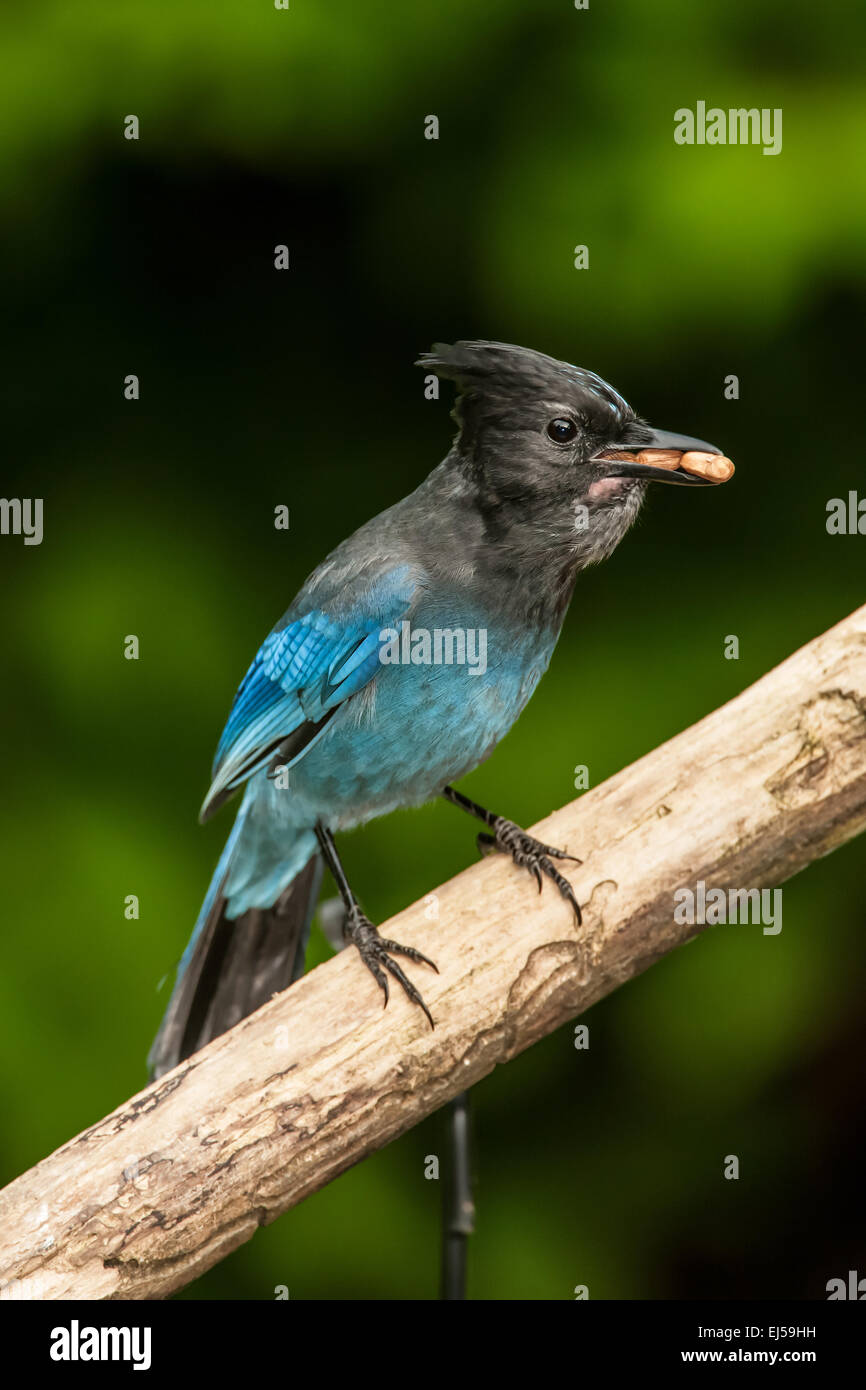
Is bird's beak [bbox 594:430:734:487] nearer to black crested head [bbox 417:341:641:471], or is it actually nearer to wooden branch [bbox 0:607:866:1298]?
black crested head [bbox 417:341:641:471]

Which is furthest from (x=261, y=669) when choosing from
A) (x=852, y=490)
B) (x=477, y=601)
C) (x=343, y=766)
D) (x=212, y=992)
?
(x=852, y=490)

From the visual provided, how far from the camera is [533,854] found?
2.97 m

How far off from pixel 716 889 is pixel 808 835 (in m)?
0.21

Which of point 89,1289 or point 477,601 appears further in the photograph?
point 477,601

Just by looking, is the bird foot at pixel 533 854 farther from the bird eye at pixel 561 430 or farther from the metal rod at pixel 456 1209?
the bird eye at pixel 561 430

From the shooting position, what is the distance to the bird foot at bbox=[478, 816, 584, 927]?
287cm

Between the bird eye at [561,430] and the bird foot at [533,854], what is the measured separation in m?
0.81


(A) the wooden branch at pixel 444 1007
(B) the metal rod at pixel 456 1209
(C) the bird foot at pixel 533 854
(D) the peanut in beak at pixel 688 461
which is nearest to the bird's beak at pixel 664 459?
(D) the peanut in beak at pixel 688 461

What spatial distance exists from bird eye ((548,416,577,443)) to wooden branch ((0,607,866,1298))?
63 centimetres

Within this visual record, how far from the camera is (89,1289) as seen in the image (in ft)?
8.25

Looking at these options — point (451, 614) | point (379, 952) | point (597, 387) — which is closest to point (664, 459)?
point (597, 387)

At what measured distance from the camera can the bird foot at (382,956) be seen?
2764 millimetres

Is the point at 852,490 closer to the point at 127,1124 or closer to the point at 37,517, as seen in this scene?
the point at 37,517

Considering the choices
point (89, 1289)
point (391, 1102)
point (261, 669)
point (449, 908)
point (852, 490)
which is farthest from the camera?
point (852, 490)
